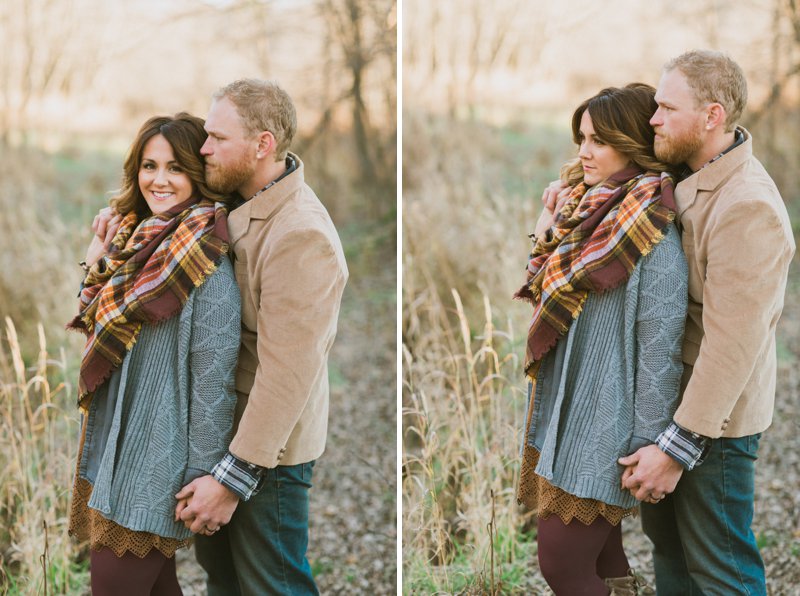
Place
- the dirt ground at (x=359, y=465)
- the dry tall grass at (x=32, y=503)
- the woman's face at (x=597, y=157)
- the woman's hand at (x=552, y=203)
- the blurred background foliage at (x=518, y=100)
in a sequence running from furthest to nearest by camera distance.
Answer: the blurred background foliage at (x=518, y=100) → the dirt ground at (x=359, y=465) → the dry tall grass at (x=32, y=503) → the woman's hand at (x=552, y=203) → the woman's face at (x=597, y=157)

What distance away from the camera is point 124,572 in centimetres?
199

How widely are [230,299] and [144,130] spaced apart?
501 millimetres

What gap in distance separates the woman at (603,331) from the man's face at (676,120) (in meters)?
0.06

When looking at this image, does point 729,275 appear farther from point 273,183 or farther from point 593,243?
point 273,183

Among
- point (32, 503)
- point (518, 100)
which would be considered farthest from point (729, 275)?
point (518, 100)

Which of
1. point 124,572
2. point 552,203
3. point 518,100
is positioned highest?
point 518,100

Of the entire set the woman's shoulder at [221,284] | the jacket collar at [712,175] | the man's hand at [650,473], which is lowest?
the man's hand at [650,473]

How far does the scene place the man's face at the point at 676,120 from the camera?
2008mm

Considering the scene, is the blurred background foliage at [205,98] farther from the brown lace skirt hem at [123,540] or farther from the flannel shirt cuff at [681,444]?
the flannel shirt cuff at [681,444]

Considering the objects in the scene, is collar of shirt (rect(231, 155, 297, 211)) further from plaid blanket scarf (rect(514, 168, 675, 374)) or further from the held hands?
plaid blanket scarf (rect(514, 168, 675, 374))

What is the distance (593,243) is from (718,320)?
13.3 inches

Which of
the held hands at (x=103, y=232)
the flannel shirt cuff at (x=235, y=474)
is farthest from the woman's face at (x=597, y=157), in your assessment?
the held hands at (x=103, y=232)

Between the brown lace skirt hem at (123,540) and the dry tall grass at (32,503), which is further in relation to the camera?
the dry tall grass at (32,503)

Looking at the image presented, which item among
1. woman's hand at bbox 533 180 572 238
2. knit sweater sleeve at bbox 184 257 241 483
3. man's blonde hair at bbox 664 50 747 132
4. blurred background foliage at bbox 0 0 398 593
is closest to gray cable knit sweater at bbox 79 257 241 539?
knit sweater sleeve at bbox 184 257 241 483
